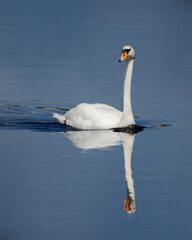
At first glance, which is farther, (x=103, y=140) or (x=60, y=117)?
(x=60, y=117)

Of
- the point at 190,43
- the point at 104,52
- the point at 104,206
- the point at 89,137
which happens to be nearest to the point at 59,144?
the point at 89,137

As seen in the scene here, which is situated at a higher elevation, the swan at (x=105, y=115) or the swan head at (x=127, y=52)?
the swan head at (x=127, y=52)

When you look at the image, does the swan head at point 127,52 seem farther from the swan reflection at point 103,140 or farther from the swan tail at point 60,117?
the swan tail at point 60,117

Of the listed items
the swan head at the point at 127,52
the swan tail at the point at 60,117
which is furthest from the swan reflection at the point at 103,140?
the swan head at the point at 127,52

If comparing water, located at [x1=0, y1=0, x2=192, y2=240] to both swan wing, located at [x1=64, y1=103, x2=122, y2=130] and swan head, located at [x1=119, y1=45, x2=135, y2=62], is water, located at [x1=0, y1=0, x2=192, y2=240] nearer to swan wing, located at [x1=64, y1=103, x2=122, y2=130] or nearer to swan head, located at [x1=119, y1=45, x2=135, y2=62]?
swan wing, located at [x1=64, y1=103, x2=122, y2=130]

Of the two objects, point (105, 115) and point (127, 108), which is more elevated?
point (127, 108)

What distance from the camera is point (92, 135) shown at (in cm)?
1299

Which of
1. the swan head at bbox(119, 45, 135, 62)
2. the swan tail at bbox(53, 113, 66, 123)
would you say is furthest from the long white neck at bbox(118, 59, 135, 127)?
the swan tail at bbox(53, 113, 66, 123)

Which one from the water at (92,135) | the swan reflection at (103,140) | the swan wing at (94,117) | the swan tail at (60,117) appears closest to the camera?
the water at (92,135)

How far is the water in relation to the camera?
8.41 m

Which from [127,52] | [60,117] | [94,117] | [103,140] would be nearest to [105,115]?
[94,117]

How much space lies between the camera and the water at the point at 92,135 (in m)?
8.41

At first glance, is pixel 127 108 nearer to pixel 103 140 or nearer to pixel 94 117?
pixel 94 117

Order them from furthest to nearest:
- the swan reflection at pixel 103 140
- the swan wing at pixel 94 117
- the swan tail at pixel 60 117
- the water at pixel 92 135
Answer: the swan tail at pixel 60 117, the swan wing at pixel 94 117, the swan reflection at pixel 103 140, the water at pixel 92 135
